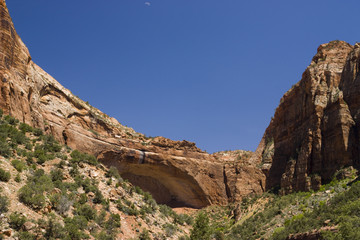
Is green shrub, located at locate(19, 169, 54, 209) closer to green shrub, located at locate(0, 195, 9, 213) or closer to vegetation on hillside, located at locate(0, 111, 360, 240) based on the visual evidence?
vegetation on hillside, located at locate(0, 111, 360, 240)

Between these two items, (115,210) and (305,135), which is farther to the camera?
(305,135)

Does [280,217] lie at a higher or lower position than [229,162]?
lower

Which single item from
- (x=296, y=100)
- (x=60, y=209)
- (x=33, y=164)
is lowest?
(x=60, y=209)

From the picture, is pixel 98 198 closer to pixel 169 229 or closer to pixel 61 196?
pixel 61 196

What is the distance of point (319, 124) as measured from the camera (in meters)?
44.1

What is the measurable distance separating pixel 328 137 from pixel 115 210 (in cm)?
2626

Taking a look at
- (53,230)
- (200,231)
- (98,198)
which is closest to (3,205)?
(53,230)

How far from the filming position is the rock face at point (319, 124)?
4125 cm

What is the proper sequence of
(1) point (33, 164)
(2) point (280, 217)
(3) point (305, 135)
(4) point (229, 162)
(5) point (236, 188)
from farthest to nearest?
(4) point (229, 162) < (5) point (236, 188) < (3) point (305, 135) < (2) point (280, 217) < (1) point (33, 164)

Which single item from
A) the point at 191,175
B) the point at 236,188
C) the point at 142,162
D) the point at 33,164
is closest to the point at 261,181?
the point at 236,188

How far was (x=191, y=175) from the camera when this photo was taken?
52.6m

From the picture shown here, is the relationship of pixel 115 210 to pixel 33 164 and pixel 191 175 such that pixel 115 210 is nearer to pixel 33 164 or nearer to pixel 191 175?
pixel 33 164

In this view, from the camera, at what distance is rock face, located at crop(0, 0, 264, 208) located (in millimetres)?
34875

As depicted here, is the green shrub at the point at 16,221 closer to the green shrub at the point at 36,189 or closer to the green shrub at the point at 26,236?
the green shrub at the point at 26,236
